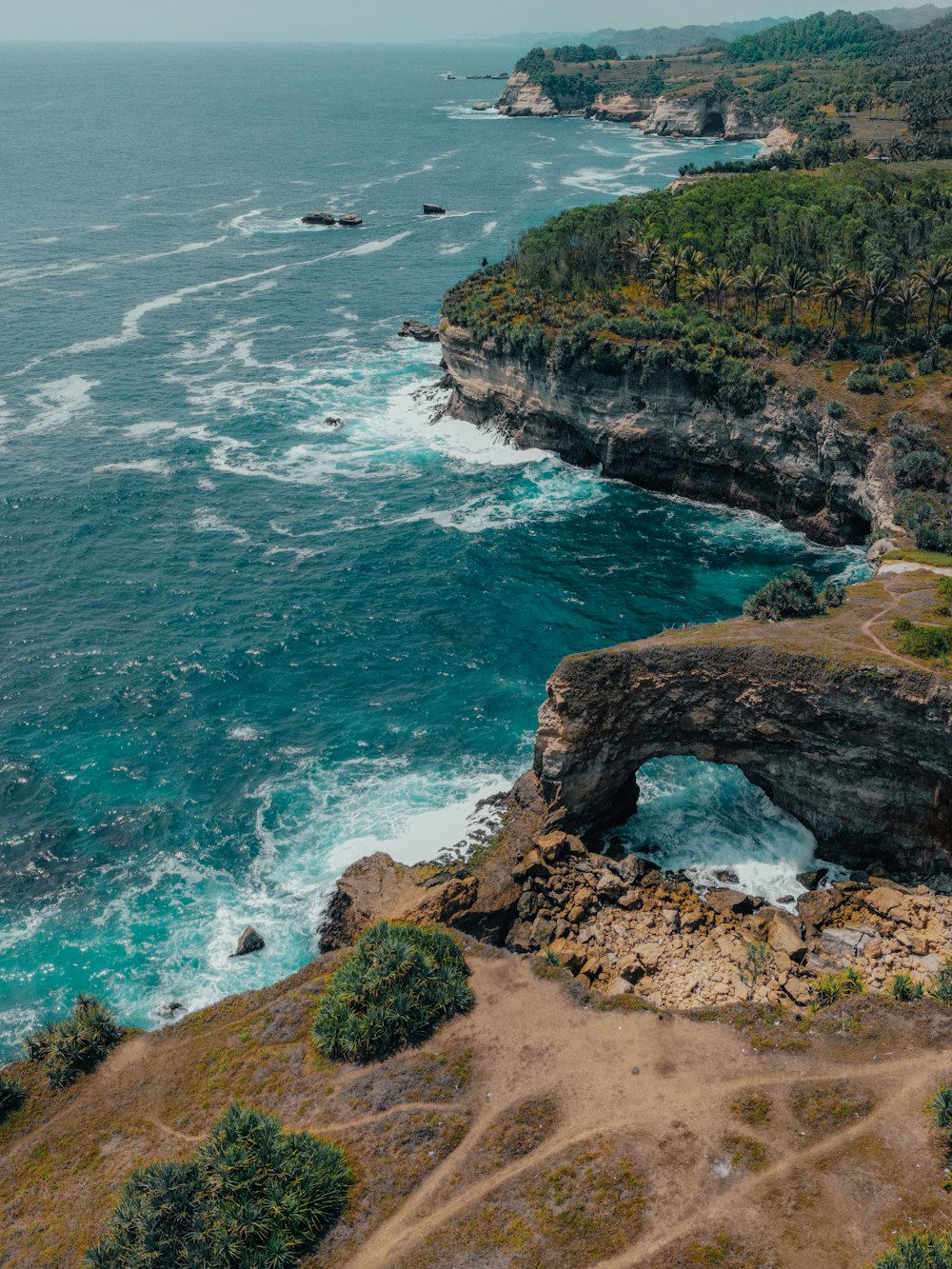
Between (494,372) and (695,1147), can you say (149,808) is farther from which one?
(494,372)

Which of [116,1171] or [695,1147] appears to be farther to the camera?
[116,1171]

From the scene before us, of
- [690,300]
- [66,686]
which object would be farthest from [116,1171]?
[690,300]

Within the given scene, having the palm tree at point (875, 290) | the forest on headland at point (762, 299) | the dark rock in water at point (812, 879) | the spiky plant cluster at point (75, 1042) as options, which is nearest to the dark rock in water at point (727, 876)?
the dark rock in water at point (812, 879)

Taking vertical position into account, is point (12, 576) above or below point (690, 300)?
below

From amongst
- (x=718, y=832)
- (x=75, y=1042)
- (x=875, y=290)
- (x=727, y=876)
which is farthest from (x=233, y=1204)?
(x=875, y=290)

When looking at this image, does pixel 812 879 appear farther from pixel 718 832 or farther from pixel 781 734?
pixel 781 734
